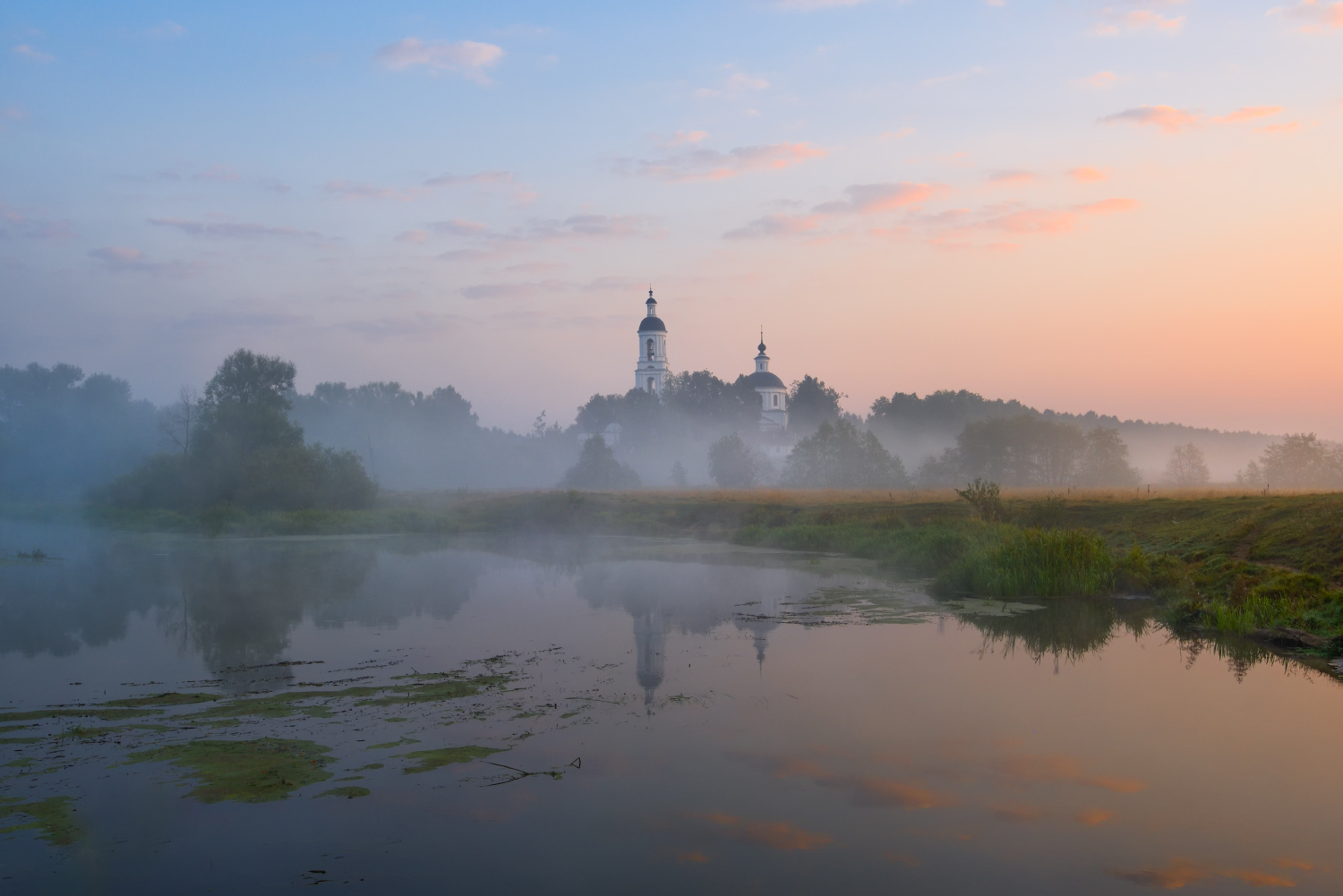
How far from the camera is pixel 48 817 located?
6676mm

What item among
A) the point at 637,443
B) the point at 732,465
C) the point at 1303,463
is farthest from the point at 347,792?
the point at 637,443

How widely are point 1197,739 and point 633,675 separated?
Result: 6151 mm

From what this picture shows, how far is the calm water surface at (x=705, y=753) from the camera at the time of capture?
6.17 metres

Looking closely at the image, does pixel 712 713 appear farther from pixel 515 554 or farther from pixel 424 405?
pixel 424 405

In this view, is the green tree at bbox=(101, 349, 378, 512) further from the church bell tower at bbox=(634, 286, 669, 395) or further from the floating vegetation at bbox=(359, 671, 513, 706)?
the church bell tower at bbox=(634, 286, 669, 395)

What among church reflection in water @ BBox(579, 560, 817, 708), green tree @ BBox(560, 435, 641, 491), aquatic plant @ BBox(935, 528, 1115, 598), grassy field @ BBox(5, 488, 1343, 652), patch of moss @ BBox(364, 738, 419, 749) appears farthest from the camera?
green tree @ BBox(560, 435, 641, 491)

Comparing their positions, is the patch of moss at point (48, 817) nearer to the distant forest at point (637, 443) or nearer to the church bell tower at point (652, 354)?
the distant forest at point (637, 443)

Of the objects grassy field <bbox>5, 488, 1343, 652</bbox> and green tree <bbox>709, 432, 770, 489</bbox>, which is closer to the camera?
grassy field <bbox>5, 488, 1343, 652</bbox>

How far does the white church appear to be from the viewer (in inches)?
4013

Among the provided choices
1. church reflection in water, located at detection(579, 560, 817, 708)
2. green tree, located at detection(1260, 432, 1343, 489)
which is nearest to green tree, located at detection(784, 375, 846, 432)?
green tree, located at detection(1260, 432, 1343, 489)

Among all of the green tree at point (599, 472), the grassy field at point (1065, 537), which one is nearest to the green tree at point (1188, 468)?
the grassy field at point (1065, 537)

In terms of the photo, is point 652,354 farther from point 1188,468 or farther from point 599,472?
point 1188,468

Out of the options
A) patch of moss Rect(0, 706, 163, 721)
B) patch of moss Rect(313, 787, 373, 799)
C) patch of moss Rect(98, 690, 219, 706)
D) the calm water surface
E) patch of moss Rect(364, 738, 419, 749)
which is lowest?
the calm water surface

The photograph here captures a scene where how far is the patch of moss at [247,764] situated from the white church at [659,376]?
9216cm
